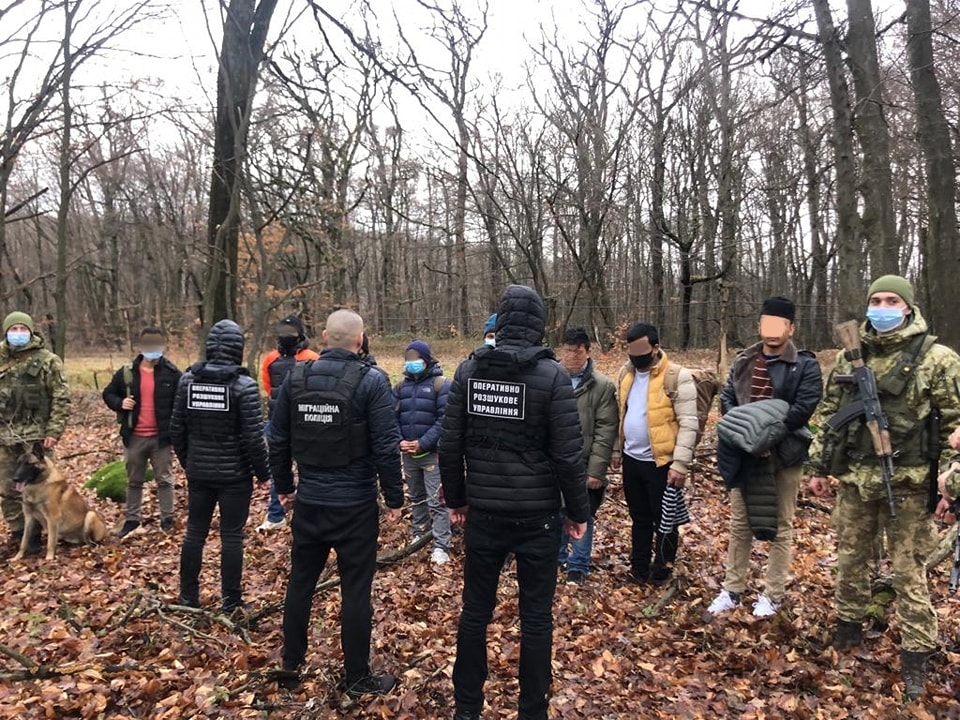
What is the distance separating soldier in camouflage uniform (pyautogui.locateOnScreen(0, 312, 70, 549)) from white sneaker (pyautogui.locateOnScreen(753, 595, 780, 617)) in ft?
22.6

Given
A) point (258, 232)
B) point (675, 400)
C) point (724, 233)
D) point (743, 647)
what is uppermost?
point (724, 233)

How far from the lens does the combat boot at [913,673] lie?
11.7ft

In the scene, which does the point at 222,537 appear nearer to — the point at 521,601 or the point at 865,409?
the point at 521,601

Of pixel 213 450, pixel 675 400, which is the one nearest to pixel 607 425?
pixel 675 400

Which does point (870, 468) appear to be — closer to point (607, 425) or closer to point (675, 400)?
point (675, 400)

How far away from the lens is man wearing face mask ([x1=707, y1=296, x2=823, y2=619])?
4.31m

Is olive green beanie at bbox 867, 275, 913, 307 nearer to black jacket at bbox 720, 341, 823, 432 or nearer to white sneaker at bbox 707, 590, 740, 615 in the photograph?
black jacket at bbox 720, 341, 823, 432

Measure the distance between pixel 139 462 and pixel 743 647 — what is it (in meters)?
6.53

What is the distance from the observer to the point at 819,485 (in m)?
4.03

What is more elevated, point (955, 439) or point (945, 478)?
point (955, 439)

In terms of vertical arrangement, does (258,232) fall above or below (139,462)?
above

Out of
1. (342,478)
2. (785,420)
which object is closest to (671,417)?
(785,420)

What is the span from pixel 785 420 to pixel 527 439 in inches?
82.2

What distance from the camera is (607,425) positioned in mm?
5117
